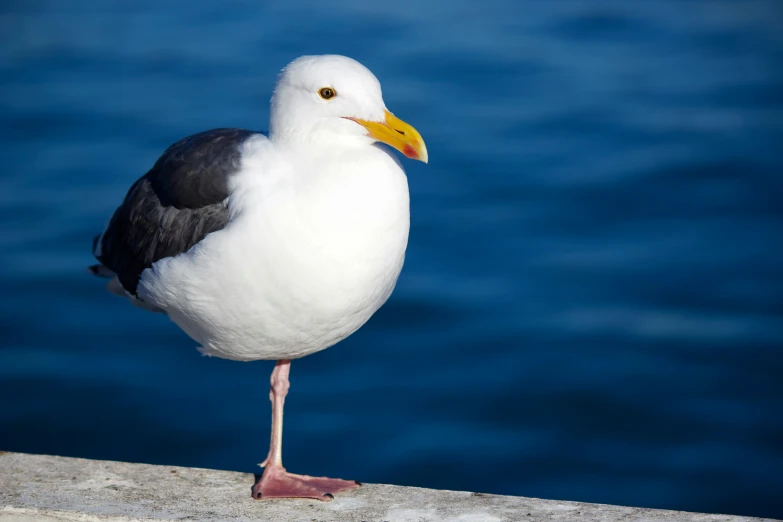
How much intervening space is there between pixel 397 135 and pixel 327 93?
0.32 metres

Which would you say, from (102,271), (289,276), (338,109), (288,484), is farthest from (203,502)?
(338,109)

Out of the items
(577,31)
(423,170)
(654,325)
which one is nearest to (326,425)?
(654,325)

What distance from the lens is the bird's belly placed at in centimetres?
452

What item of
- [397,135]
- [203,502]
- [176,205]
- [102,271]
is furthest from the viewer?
[102,271]

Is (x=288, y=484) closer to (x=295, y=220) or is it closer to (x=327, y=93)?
(x=295, y=220)

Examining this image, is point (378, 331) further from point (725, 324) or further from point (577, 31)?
point (577, 31)

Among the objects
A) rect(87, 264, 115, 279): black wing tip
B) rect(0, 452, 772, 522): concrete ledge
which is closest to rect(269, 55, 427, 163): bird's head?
rect(0, 452, 772, 522): concrete ledge

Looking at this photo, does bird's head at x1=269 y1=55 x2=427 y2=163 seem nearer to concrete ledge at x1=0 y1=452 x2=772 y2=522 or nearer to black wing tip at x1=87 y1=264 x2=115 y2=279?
concrete ledge at x1=0 y1=452 x2=772 y2=522

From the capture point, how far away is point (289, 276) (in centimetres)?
457

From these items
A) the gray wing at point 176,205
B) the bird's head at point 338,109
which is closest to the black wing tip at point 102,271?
the gray wing at point 176,205

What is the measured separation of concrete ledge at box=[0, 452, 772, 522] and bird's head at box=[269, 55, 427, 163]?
4.65ft

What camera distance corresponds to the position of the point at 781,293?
10.0 metres

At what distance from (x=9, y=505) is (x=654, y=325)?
6.00 metres

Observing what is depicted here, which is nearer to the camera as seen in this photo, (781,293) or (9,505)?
(9,505)
